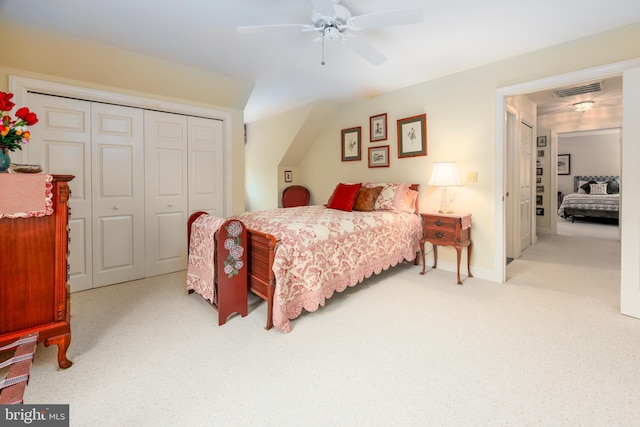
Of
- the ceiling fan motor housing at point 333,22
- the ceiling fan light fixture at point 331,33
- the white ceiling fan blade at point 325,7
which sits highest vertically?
the ceiling fan motor housing at point 333,22

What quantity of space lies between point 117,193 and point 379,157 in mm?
3224

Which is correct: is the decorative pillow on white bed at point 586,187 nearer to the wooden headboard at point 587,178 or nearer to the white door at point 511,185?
the wooden headboard at point 587,178

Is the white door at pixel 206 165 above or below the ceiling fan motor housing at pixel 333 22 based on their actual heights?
below

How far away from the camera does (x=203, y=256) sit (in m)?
2.49

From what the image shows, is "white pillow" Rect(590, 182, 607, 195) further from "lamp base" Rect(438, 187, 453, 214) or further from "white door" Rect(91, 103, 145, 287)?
"white door" Rect(91, 103, 145, 287)

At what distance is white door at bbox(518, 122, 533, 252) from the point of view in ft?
14.3

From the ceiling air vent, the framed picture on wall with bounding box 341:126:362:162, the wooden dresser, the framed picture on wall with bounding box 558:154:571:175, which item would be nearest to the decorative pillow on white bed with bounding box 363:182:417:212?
the framed picture on wall with bounding box 341:126:362:162

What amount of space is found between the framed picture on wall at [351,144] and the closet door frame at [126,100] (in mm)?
1744

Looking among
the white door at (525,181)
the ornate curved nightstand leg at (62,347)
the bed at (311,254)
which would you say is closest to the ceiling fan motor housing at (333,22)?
the bed at (311,254)

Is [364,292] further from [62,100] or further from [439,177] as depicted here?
[62,100]

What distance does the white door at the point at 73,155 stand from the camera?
8.90ft

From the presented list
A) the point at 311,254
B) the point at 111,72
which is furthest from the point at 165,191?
the point at 311,254

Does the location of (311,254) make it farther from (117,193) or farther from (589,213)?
(589,213)

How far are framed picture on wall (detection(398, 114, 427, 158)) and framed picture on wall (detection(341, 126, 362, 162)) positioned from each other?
27.9 inches
